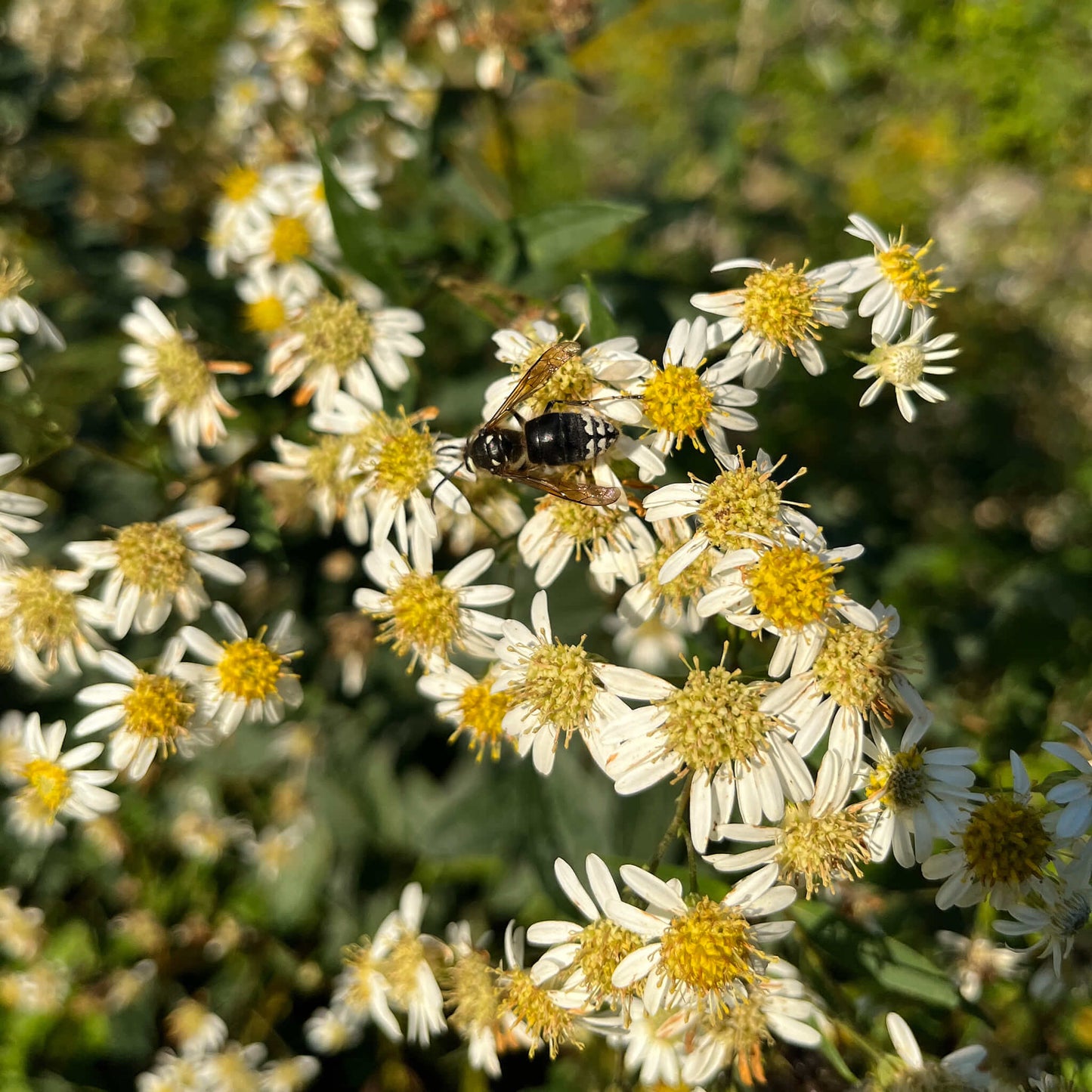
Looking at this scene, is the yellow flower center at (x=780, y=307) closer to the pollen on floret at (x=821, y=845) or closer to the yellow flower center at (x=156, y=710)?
the pollen on floret at (x=821, y=845)

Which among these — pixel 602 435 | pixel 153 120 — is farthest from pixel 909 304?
pixel 153 120

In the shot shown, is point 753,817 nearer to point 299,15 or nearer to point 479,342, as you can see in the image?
point 479,342

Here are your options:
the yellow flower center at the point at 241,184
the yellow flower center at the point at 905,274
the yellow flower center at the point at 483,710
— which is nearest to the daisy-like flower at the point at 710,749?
the yellow flower center at the point at 483,710

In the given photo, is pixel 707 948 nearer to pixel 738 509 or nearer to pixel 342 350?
pixel 738 509

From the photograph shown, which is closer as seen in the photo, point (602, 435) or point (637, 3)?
point (602, 435)

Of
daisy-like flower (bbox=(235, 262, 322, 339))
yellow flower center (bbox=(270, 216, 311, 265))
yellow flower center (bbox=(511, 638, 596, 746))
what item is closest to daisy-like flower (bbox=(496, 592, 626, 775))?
yellow flower center (bbox=(511, 638, 596, 746))

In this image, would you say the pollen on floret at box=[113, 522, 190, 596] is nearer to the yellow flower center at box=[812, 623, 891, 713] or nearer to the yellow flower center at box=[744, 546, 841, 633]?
the yellow flower center at box=[744, 546, 841, 633]
